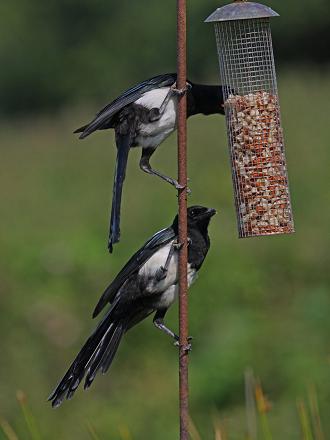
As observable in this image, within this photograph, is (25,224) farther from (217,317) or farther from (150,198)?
(217,317)

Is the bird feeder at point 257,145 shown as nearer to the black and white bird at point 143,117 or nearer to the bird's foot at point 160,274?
the black and white bird at point 143,117

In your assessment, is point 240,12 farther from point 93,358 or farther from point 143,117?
point 93,358

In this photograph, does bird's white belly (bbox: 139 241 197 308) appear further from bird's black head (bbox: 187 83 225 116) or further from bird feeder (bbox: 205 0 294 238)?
bird's black head (bbox: 187 83 225 116)

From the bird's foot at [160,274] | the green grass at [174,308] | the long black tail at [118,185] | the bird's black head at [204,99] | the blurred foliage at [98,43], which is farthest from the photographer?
the blurred foliage at [98,43]

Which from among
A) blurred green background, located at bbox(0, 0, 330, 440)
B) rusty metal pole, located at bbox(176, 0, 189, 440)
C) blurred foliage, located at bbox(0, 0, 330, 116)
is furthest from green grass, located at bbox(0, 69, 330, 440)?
blurred foliage, located at bbox(0, 0, 330, 116)

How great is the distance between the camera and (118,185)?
4.82 m

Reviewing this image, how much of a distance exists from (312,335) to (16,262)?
3.09m

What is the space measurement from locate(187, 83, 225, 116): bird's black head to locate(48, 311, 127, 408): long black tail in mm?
1082

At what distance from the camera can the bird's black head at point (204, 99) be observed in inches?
207

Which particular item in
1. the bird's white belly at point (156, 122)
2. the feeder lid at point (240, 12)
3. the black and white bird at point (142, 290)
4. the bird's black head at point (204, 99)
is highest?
the feeder lid at point (240, 12)

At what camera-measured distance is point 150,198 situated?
11.2 metres

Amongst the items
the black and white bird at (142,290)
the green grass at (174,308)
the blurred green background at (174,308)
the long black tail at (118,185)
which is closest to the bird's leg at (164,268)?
the black and white bird at (142,290)

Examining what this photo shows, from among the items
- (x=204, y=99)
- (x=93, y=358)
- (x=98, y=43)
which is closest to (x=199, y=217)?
(x=204, y=99)

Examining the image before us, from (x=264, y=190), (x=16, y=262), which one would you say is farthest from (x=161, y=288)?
(x=16, y=262)
